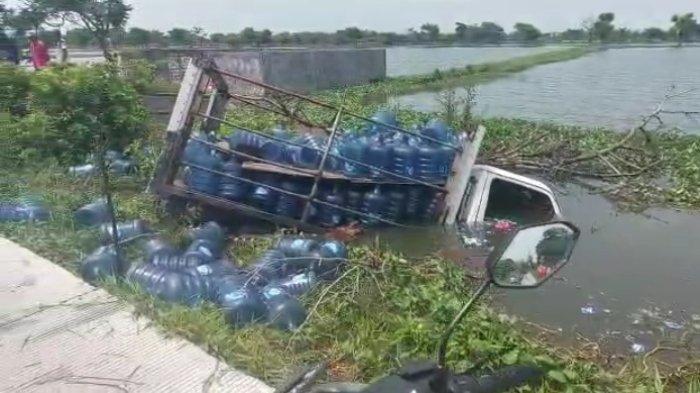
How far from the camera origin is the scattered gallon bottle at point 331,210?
7461 mm

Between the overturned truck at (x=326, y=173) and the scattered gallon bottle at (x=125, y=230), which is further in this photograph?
the overturned truck at (x=326, y=173)

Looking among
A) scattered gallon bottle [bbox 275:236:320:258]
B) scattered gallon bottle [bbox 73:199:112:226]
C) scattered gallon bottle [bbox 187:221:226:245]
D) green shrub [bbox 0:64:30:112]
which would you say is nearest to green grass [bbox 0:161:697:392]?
scattered gallon bottle [bbox 275:236:320:258]

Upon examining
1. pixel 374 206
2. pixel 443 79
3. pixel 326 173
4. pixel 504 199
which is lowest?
pixel 443 79

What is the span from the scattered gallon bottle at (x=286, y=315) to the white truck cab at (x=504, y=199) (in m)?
4.03

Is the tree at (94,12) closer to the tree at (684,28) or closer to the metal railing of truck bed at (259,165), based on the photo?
the metal railing of truck bed at (259,165)

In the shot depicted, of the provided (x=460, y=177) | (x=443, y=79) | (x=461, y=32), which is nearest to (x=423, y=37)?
(x=461, y=32)

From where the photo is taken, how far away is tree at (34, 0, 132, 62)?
75.3 feet

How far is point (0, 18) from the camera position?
24641 mm

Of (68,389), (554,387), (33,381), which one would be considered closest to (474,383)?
(554,387)

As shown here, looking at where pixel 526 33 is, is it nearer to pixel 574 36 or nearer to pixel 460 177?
pixel 574 36

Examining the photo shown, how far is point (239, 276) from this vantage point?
16.4 feet

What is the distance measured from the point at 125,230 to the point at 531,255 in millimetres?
5024

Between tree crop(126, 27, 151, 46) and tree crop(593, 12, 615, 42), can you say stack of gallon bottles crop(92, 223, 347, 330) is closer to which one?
tree crop(126, 27, 151, 46)

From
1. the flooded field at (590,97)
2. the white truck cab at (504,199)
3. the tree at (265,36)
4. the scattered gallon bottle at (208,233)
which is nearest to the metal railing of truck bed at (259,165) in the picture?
the white truck cab at (504,199)
